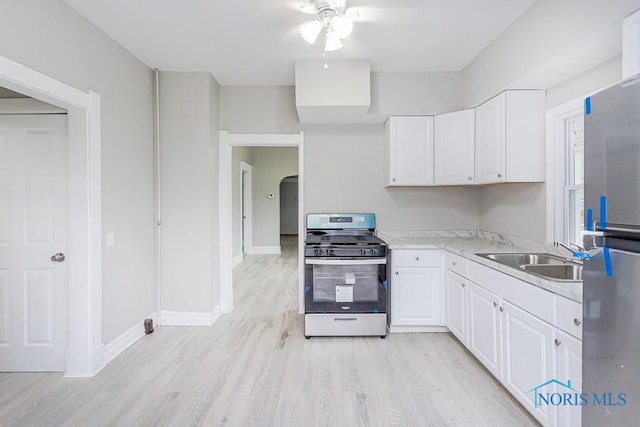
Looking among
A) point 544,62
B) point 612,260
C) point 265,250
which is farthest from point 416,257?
point 265,250

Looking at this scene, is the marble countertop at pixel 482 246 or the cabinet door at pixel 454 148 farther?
the cabinet door at pixel 454 148

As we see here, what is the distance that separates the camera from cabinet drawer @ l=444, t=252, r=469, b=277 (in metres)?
2.50

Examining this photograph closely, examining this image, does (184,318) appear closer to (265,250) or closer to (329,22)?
(329,22)

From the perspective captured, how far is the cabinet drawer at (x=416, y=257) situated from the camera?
289 cm

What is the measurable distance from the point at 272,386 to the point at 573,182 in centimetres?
267

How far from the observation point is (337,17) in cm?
195

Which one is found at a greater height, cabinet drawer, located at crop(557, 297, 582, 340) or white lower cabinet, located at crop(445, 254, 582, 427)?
cabinet drawer, located at crop(557, 297, 582, 340)

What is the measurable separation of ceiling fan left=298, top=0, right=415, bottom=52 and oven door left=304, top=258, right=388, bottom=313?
1800 mm

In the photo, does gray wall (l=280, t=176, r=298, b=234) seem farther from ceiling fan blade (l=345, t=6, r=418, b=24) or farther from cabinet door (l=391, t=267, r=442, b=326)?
ceiling fan blade (l=345, t=6, r=418, b=24)

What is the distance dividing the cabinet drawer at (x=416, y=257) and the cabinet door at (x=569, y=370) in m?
1.40

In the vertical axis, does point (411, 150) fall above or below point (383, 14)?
below

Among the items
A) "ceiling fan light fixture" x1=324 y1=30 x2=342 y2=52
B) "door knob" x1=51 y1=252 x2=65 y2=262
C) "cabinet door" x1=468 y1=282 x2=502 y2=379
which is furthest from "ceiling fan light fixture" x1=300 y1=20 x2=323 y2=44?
"door knob" x1=51 y1=252 x2=65 y2=262

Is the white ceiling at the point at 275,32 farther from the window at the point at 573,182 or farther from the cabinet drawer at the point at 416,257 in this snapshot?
the cabinet drawer at the point at 416,257

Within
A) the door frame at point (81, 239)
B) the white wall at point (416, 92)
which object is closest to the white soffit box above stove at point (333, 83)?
the white wall at point (416, 92)
